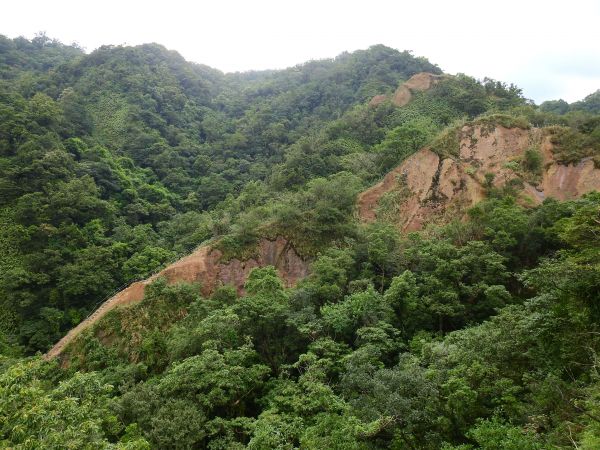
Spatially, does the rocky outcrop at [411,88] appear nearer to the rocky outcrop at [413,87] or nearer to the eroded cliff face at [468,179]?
the rocky outcrop at [413,87]

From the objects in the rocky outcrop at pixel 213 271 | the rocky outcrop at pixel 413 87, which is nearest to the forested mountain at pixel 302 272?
the rocky outcrop at pixel 213 271

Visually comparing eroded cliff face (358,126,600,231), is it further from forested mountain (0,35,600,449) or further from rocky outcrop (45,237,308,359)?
rocky outcrop (45,237,308,359)

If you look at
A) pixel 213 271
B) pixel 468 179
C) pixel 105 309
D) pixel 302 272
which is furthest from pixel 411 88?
pixel 105 309

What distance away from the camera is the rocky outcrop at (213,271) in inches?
880

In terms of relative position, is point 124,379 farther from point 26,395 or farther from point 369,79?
point 369,79

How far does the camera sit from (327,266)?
752 inches

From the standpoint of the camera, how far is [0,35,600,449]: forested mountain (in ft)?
32.9

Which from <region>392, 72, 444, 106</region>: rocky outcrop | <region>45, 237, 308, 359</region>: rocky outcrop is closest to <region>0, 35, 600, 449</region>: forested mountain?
<region>45, 237, 308, 359</region>: rocky outcrop

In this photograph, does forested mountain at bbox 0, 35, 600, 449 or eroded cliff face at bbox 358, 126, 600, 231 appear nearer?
forested mountain at bbox 0, 35, 600, 449

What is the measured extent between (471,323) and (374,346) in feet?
14.7

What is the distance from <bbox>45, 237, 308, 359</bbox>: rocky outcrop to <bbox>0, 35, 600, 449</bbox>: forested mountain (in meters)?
0.14

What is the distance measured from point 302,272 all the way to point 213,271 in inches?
206

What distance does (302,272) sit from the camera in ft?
81.6

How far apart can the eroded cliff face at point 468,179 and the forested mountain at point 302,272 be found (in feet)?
0.48
